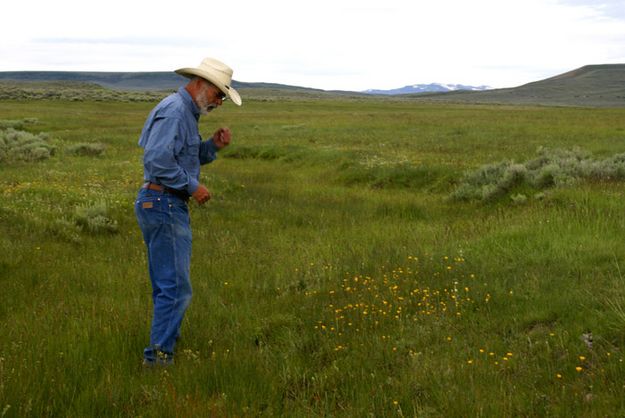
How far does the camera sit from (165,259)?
15.9ft

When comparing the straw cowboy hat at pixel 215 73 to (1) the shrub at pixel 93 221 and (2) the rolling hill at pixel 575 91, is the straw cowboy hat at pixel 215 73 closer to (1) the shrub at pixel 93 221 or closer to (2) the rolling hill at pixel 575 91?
(1) the shrub at pixel 93 221

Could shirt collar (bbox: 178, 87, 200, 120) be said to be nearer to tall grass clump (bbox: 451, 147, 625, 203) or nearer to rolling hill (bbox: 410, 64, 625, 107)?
tall grass clump (bbox: 451, 147, 625, 203)

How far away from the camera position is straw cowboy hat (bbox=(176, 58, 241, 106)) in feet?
15.6

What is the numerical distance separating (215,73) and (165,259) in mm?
1622

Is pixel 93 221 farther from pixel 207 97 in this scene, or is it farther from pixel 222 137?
pixel 207 97

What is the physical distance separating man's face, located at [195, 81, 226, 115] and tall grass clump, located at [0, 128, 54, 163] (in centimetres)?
1699

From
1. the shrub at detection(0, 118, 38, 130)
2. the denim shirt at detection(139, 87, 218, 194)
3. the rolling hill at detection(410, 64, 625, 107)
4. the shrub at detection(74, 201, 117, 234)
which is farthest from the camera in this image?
the rolling hill at detection(410, 64, 625, 107)

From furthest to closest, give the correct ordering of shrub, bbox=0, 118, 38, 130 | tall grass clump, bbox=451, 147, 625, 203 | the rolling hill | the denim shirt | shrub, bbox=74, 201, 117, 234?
the rolling hill
shrub, bbox=0, 118, 38, 130
tall grass clump, bbox=451, 147, 625, 203
shrub, bbox=74, 201, 117, 234
the denim shirt

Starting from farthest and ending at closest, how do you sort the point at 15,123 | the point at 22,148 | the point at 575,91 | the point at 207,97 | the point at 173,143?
the point at 575,91, the point at 15,123, the point at 22,148, the point at 207,97, the point at 173,143

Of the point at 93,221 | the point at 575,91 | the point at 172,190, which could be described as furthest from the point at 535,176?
the point at 575,91

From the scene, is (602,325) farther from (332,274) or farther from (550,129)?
(550,129)

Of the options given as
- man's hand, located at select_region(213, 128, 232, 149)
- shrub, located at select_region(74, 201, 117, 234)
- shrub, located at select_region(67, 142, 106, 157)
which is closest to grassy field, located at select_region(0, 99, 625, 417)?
shrub, located at select_region(74, 201, 117, 234)

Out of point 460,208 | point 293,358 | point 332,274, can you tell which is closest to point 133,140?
point 460,208

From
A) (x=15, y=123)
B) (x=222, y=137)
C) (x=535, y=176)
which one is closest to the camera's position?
(x=222, y=137)
